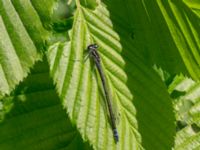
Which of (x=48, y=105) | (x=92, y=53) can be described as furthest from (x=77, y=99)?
(x=48, y=105)

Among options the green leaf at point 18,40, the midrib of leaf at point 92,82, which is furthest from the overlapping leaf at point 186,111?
the green leaf at point 18,40

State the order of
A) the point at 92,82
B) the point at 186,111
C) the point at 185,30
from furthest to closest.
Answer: the point at 186,111 → the point at 185,30 → the point at 92,82

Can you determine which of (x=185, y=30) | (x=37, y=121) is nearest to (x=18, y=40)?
(x=37, y=121)

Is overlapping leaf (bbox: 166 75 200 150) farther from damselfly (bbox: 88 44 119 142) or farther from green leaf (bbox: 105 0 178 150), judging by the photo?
damselfly (bbox: 88 44 119 142)

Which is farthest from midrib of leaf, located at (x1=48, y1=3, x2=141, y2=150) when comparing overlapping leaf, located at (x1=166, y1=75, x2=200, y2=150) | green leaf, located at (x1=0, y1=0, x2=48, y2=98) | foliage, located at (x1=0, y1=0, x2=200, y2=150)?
overlapping leaf, located at (x1=166, y1=75, x2=200, y2=150)

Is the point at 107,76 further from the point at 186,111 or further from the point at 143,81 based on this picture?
the point at 186,111

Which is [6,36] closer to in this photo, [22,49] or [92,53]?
[22,49]
